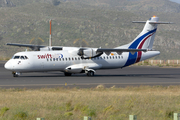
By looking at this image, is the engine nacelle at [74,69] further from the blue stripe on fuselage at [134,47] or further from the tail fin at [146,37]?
the tail fin at [146,37]

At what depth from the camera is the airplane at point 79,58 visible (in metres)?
31.1

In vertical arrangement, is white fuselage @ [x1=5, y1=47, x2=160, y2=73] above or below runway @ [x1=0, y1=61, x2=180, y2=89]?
above

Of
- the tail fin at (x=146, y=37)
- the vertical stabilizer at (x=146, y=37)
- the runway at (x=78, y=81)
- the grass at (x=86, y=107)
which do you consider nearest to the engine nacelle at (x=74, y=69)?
the runway at (x=78, y=81)

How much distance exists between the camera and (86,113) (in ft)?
41.8

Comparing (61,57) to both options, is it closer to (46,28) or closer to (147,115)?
(147,115)

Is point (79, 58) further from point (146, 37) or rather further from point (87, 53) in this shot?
point (146, 37)

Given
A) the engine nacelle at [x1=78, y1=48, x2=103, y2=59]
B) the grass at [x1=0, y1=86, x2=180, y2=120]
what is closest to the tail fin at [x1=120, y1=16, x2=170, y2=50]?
the engine nacelle at [x1=78, y1=48, x2=103, y2=59]

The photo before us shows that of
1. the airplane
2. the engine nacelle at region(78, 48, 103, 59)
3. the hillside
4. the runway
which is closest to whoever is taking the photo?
the runway

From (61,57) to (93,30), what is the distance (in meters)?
92.3

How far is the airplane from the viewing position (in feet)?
102

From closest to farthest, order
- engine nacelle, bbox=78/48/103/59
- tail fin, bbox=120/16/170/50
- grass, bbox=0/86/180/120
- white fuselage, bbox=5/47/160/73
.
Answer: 1. grass, bbox=0/86/180/120
2. white fuselage, bbox=5/47/160/73
3. engine nacelle, bbox=78/48/103/59
4. tail fin, bbox=120/16/170/50

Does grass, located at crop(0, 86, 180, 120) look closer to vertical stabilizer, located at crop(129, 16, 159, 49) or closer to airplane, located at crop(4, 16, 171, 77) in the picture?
airplane, located at crop(4, 16, 171, 77)

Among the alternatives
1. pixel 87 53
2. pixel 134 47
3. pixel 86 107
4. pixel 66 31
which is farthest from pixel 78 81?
pixel 66 31

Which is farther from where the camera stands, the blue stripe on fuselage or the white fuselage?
the blue stripe on fuselage
